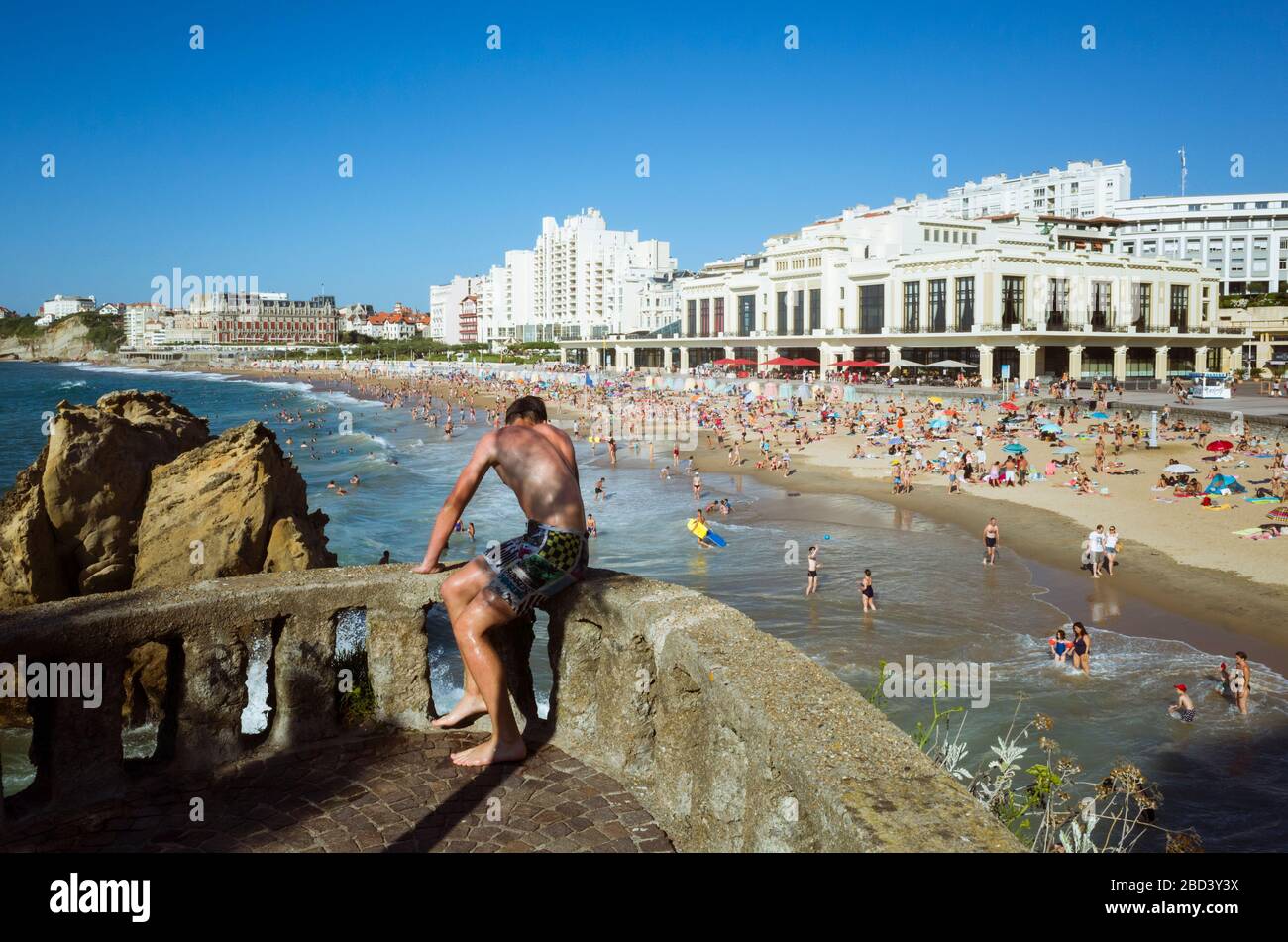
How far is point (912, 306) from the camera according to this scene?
237 ft

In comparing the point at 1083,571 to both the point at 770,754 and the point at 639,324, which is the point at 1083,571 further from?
the point at 639,324

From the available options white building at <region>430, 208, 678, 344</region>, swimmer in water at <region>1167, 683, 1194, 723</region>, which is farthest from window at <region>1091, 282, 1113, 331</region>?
white building at <region>430, 208, 678, 344</region>

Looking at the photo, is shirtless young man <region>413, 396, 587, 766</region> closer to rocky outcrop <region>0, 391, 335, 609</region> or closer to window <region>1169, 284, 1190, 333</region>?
rocky outcrop <region>0, 391, 335, 609</region>

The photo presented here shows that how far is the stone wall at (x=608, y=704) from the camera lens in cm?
287

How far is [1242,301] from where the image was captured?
3307 inches

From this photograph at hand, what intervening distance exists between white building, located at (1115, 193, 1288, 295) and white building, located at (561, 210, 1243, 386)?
28.5 metres

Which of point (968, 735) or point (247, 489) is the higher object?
point (247, 489)

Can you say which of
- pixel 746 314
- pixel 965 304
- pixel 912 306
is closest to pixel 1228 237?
pixel 746 314

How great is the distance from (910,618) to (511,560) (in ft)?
50.8

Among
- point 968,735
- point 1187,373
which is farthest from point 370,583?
point 1187,373

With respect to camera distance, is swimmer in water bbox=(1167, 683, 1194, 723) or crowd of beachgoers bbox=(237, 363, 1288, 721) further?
crowd of beachgoers bbox=(237, 363, 1288, 721)

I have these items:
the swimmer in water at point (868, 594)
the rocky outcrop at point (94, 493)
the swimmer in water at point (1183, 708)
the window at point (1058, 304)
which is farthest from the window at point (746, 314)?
the rocky outcrop at point (94, 493)

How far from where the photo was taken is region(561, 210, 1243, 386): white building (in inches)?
2571
